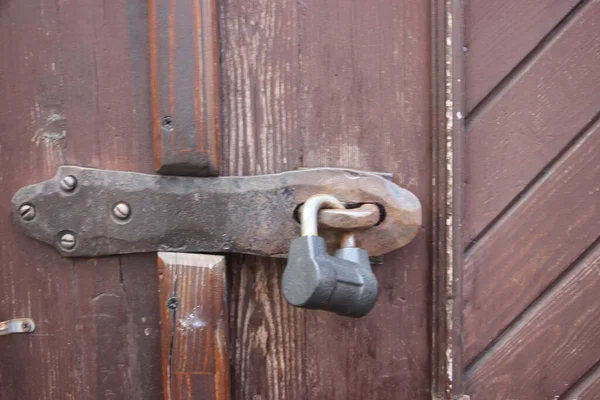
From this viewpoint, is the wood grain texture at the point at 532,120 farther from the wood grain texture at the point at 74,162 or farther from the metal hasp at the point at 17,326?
the metal hasp at the point at 17,326

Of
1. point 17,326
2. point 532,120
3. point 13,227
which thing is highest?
point 532,120

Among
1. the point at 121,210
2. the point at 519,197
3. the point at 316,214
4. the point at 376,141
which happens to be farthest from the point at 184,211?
the point at 519,197

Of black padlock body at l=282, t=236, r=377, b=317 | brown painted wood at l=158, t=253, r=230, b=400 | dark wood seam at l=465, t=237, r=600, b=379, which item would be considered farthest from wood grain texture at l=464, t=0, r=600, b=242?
brown painted wood at l=158, t=253, r=230, b=400

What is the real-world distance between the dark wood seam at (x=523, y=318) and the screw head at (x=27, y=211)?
2.24 ft

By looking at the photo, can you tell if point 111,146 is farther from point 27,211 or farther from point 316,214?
point 316,214

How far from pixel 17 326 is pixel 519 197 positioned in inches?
30.5

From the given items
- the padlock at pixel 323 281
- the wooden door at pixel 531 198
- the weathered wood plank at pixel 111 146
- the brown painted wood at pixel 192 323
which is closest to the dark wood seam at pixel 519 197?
the wooden door at pixel 531 198

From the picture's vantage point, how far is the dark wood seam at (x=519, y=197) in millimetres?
747

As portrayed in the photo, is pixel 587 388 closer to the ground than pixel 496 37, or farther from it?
closer to the ground

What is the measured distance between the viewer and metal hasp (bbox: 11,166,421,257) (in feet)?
2.15

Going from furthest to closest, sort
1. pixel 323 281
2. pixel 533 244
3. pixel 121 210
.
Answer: pixel 533 244 → pixel 121 210 → pixel 323 281

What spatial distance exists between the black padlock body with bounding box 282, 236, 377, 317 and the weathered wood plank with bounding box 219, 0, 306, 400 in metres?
0.17

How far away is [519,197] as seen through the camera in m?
0.75

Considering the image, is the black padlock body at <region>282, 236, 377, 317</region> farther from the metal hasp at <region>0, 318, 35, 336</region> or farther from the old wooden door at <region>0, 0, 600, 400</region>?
the metal hasp at <region>0, 318, 35, 336</region>
